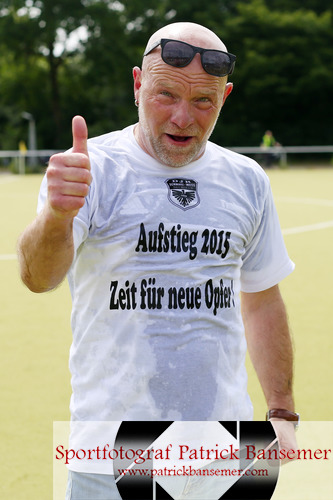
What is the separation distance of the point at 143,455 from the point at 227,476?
0.32m

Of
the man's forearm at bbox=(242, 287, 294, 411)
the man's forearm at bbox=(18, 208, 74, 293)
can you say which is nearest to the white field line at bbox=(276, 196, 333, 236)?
the man's forearm at bbox=(242, 287, 294, 411)

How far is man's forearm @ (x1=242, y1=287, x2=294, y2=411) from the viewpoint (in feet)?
9.43

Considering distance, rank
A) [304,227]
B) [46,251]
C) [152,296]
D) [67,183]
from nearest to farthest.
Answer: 1. [67,183]
2. [46,251]
3. [152,296]
4. [304,227]

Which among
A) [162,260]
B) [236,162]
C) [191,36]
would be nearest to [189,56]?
→ [191,36]

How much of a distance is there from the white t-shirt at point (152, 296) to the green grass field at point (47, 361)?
1.92 m

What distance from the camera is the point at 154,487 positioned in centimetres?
248

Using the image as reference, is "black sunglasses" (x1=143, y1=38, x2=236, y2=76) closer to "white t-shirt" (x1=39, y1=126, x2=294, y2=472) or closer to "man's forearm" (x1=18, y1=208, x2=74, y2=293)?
"white t-shirt" (x1=39, y1=126, x2=294, y2=472)

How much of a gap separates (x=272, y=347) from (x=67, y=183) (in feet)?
3.89

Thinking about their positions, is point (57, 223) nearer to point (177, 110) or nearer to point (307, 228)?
point (177, 110)

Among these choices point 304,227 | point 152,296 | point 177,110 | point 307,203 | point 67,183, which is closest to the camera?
point 67,183

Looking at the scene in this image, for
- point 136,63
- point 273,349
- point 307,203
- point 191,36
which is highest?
point 136,63

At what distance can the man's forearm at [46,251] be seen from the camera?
7.17ft

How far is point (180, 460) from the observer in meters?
2.44

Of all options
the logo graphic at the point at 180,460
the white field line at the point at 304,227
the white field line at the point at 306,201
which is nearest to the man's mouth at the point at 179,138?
the logo graphic at the point at 180,460
